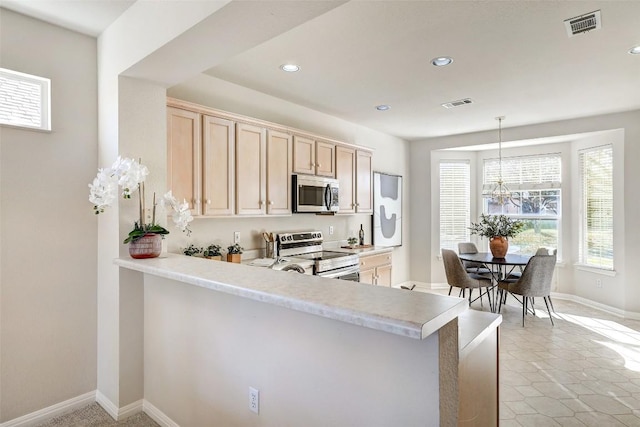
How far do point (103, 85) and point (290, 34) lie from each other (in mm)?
1365

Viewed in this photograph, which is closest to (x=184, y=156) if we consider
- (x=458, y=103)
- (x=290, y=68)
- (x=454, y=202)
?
(x=290, y=68)

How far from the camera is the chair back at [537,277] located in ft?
14.0

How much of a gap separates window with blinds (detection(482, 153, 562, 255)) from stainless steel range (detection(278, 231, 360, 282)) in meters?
3.36

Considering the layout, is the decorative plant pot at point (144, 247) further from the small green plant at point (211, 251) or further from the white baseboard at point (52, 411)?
the white baseboard at point (52, 411)

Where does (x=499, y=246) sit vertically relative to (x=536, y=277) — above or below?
above

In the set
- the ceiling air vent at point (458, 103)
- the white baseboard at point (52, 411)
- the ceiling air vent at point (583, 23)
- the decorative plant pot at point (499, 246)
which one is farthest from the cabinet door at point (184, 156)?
the decorative plant pot at point (499, 246)

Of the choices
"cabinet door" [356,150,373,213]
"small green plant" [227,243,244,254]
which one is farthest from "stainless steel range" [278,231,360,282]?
"cabinet door" [356,150,373,213]

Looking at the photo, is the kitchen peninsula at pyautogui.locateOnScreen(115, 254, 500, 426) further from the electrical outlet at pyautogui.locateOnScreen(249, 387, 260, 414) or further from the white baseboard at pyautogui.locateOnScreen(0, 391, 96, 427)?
the white baseboard at pyautogui.locateOnScreen(0, 391, 96, 427)

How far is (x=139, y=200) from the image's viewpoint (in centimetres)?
237

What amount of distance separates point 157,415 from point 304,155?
2.75m

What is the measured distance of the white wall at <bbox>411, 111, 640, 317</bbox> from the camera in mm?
4707

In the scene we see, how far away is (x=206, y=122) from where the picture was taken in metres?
2.98

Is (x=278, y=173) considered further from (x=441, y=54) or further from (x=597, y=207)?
(x=597, y=207)

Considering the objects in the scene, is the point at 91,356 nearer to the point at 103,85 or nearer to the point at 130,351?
the point at 130,351
